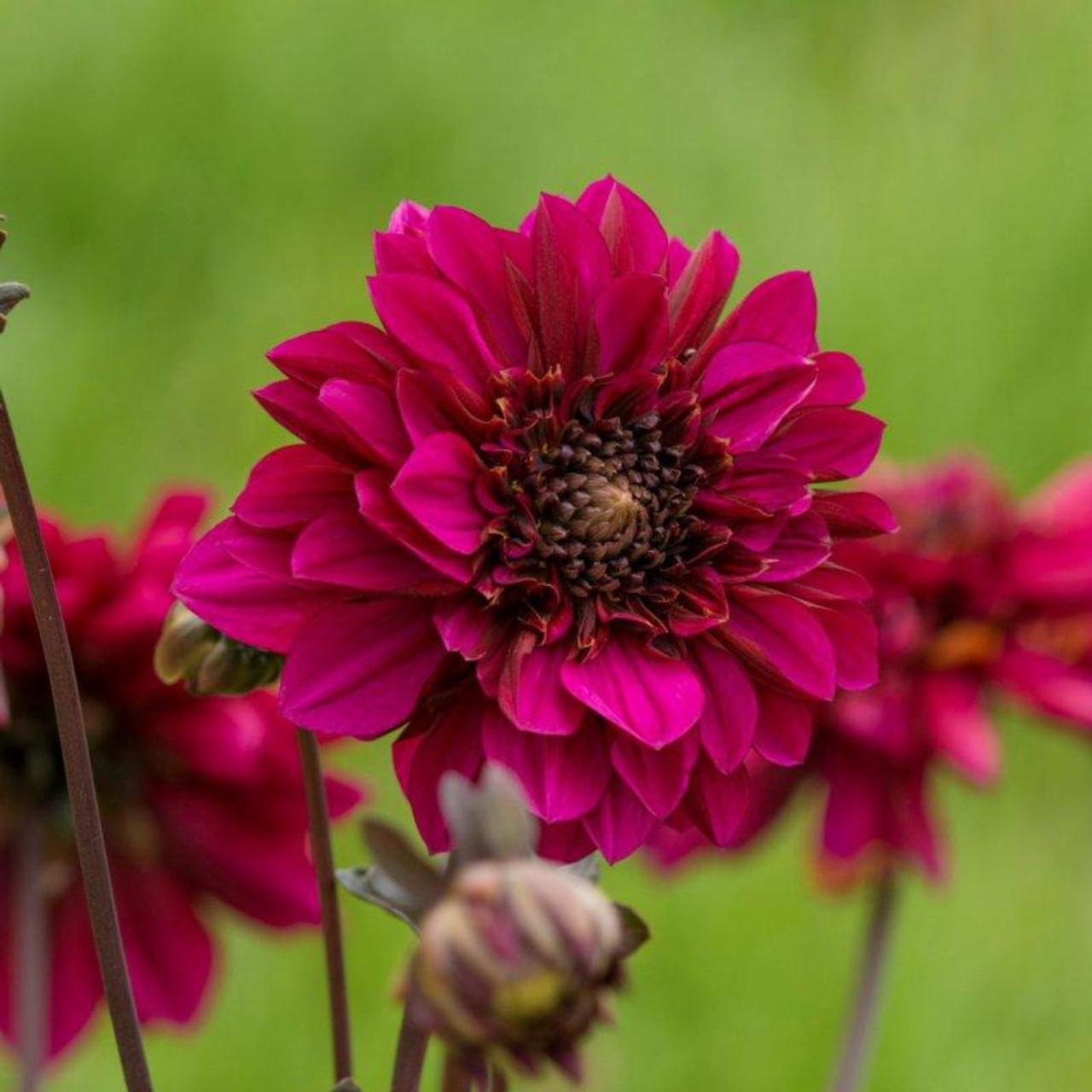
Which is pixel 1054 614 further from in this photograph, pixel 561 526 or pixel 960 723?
pixel 561 526

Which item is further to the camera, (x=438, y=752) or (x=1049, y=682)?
(x=1049, y=682)

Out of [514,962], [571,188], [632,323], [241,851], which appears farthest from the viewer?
[571,188]

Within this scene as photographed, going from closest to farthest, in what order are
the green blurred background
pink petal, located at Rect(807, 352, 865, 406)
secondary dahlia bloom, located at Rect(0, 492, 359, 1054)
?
pink petal, located at Rect(807, 352, 865, 406) < secondary dahlia bloom, located at Rect(0, 492, 359, 1054) < the green blurred background

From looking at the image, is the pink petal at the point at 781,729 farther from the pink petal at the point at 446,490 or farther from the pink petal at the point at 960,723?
the pink petal at the point at 960,723

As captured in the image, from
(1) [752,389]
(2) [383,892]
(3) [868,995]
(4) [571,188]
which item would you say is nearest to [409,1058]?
(2) [383,892]

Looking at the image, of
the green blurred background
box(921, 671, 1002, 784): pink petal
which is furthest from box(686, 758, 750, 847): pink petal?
the green blurred background

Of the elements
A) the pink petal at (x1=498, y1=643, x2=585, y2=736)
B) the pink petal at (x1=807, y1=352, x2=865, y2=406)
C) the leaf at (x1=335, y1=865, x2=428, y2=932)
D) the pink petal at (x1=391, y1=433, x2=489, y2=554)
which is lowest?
the leaf at (x1=335, y1=865, x2=428, y2=932)

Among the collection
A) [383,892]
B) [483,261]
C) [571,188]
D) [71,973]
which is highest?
[571,188]

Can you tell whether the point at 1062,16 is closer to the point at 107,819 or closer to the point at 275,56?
the point at 275,56

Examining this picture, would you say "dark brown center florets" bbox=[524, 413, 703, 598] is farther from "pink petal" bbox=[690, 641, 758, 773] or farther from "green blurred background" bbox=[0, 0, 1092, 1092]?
"green blurred background" bbox=[0, 0, 1092, 1092]
